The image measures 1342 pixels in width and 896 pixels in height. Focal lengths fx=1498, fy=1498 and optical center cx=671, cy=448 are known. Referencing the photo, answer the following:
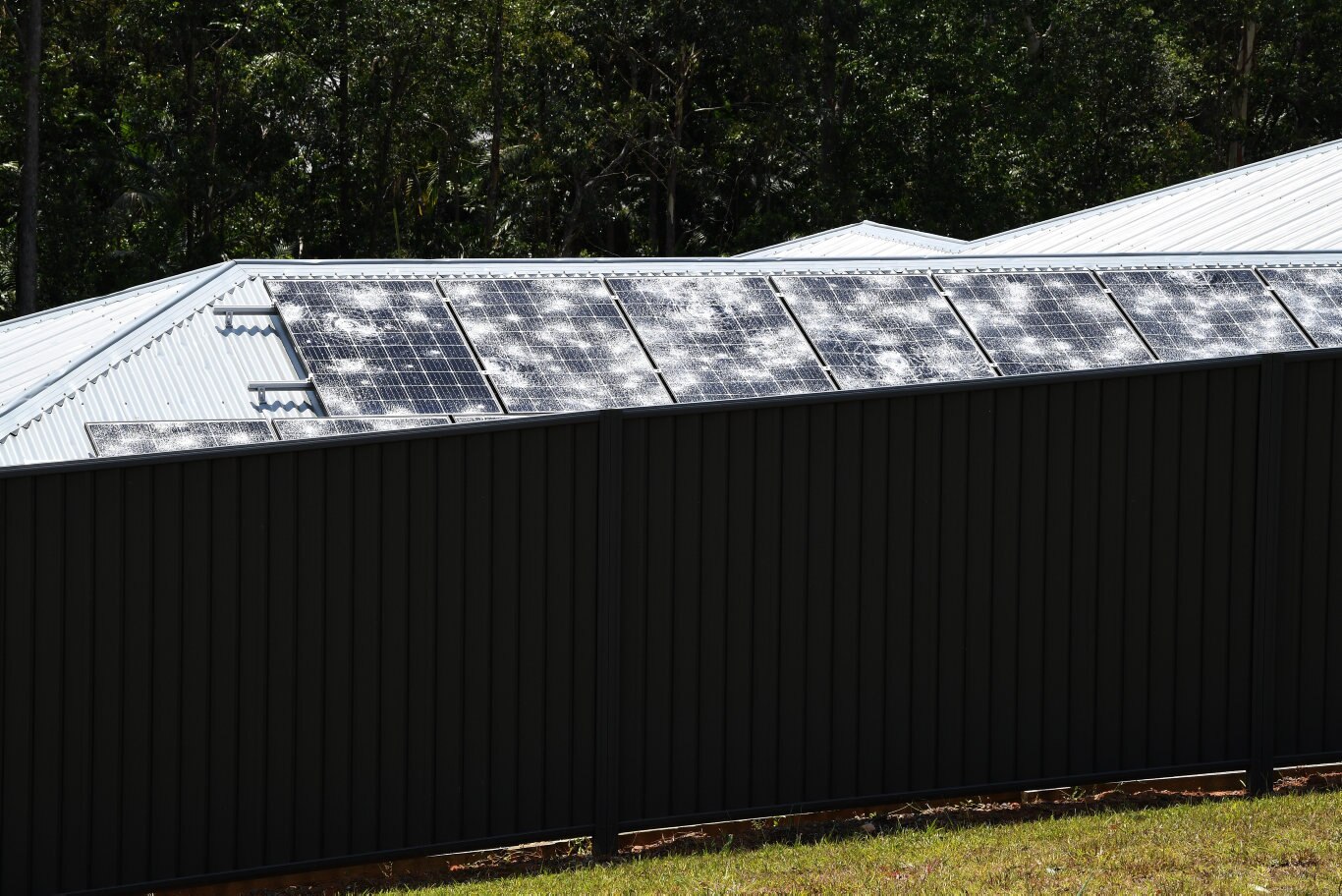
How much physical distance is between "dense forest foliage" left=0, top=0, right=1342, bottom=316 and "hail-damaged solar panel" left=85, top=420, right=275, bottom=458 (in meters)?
33.7

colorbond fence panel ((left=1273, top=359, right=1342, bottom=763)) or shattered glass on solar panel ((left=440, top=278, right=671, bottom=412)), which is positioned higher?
shattered glass on solar panel ((left=440, top=278, right=671, bottom=412))

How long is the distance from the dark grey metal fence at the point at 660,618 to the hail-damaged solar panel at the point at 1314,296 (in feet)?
25.4

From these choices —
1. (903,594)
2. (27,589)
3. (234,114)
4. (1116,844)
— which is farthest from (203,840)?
(234,114)

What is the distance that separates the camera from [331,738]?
7.02 metres

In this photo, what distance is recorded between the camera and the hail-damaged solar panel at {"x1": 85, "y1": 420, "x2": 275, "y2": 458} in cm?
1188

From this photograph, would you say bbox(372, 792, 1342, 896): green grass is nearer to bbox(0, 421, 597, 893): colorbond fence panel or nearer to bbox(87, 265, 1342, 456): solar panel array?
bbox(0, 421, 597, 893): colorbond fence panel

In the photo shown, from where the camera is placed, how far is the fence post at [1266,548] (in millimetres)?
8227

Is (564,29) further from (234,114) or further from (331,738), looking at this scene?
(331,738)

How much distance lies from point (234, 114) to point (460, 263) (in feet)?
109

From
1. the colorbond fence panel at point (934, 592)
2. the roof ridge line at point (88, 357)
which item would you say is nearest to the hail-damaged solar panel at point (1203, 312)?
the colorbond fence panel at point (934, 592)

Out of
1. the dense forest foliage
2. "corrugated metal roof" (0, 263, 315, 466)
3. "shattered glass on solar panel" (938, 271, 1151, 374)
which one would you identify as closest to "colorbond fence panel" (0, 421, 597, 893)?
"corrugated metal roof" (0, 263, 315, 466)

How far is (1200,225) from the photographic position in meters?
20.7

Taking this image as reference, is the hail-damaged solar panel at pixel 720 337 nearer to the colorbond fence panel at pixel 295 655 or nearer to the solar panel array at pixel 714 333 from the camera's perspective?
the solar panel array at pixel 714 333

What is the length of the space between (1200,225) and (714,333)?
9.53 m
